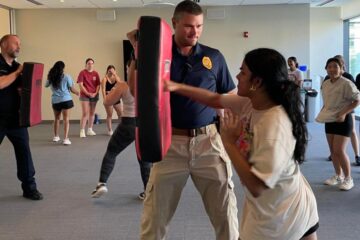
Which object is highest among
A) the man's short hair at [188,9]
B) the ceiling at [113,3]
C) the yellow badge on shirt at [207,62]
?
the ceiling at [113,3]

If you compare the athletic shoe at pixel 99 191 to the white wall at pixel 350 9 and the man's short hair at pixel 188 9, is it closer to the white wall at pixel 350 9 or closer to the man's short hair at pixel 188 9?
the man's short hair at pixel 188 9

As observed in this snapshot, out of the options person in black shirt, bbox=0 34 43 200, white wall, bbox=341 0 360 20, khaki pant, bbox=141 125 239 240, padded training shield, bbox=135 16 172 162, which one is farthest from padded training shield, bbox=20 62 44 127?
white wall, bbox=341 0 360 20

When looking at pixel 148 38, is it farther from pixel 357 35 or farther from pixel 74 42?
pixel 357 35

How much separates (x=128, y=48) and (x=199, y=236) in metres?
7.54

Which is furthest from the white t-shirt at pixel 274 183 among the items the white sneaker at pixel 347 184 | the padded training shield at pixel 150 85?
the white sneaker at pixel 347 184

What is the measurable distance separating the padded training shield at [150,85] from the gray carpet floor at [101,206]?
159 centimetres

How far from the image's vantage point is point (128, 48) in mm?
10086

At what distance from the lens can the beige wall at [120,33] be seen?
10062 millimetres

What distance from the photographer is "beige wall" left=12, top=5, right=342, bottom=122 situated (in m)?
10.1

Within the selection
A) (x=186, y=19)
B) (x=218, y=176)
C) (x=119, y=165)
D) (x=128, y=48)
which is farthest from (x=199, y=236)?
(x=128, y=48)

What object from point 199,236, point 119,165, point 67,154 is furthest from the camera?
point 67,154

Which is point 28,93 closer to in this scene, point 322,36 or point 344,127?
point 344,127

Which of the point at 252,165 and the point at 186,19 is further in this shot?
the point at 186,19

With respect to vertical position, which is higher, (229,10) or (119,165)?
(229,10)
